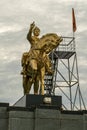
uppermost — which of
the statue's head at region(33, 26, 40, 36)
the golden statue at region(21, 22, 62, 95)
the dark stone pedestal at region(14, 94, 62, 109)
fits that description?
the statue's head at region(33, 26, 40, 36)

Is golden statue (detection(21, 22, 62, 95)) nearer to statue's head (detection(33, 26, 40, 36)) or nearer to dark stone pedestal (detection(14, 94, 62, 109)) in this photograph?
statue's head (detection(33, 26, 40, 36))

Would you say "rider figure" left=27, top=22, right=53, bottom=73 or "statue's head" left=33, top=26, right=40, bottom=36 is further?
"statue's head" left=33, top=26, right=40, bottom=36

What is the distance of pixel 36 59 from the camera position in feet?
85.2

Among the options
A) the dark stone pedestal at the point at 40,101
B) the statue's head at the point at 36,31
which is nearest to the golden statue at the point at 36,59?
the statue's head at the point at 36,31

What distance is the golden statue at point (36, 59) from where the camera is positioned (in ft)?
85.2

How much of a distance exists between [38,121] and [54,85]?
16.5 metres

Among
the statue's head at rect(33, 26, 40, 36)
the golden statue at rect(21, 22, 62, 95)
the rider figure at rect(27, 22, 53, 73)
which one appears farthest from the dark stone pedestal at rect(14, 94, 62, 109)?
the statue's head at rect(33, 26, 40, 36)

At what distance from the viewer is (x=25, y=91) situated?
26750 millimetres

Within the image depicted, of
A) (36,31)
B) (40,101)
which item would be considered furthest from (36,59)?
(40,101)

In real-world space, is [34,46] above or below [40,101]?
above

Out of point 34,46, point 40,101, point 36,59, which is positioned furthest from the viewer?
point 34,46

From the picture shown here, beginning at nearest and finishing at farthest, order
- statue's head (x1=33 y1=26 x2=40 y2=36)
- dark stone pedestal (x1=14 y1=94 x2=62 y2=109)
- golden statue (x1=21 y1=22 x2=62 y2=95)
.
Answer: dark stone pedestal (x1=14 y1=94 x2=62 y2=109), golden statue (x1=21 y1=22 x2=62 y2=95), statue's head (x1=33 y1=26 x2=40 y2=36)

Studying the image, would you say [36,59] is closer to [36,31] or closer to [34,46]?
[34,46]

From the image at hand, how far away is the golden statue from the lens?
2597 cm
